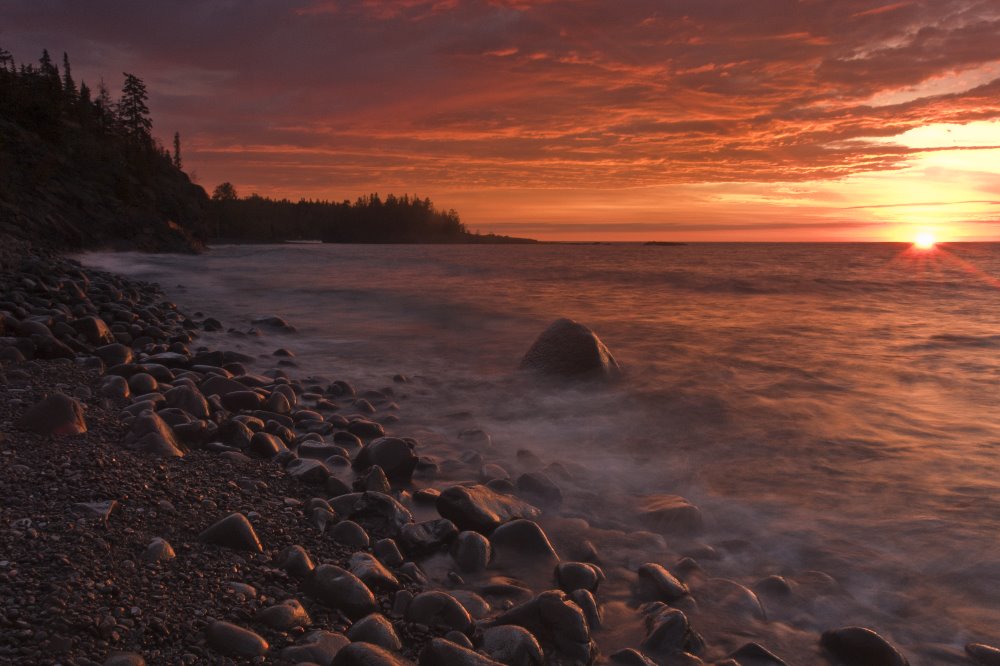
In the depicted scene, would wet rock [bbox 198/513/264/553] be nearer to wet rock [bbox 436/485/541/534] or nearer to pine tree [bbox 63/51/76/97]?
wet rock [bbox 436/485/541/534]

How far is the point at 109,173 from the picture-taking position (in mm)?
38781

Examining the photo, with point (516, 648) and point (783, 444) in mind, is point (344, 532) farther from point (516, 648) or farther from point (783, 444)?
point (783, 444)

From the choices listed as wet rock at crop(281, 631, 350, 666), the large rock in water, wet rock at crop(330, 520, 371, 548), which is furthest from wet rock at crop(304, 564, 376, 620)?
the large rock in water

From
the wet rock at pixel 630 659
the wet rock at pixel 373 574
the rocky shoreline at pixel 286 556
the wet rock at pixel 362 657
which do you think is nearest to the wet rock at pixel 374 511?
the rocky shoreline at pixel 286 556

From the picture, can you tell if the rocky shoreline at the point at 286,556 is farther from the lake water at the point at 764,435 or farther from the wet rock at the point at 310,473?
the lake water at the point at 764,435

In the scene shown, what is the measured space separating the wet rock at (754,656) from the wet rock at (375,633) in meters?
1.49

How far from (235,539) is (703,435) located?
191 inches

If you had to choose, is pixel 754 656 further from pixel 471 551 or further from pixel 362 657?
pixel 362 657

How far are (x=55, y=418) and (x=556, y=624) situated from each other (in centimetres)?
315

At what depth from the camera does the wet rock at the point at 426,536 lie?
135 inches

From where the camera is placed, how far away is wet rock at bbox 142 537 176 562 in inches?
103

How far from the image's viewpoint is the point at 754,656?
9.10 feet

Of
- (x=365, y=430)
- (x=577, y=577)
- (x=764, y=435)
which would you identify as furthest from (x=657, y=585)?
(x=764, y=435)

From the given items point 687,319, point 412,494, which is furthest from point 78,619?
point 687,319
